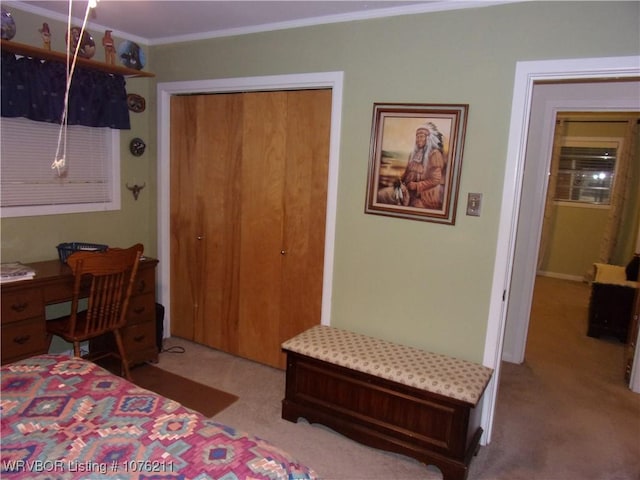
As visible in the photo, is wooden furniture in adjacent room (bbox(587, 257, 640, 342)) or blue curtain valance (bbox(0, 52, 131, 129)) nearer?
blue curtain valance (bbox(0, 52, 131, 129))

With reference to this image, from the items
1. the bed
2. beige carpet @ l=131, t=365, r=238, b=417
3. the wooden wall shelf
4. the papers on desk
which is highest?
the wooden wall shelf

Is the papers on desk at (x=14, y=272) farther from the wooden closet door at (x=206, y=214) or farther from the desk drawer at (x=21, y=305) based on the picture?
the wooden closet door at (x=206, y=214)

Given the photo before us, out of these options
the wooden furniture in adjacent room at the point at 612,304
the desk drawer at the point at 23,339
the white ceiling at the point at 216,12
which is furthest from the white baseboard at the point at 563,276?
the desk drawer at the point at 23,339

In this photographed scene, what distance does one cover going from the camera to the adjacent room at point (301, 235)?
2.15 m

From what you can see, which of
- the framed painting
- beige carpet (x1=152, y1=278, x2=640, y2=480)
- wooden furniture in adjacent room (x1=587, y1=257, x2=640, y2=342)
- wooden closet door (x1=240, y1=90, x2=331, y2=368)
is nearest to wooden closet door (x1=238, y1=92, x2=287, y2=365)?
wooden closet door (x1=240, y1=90, x2=331, y2=368)

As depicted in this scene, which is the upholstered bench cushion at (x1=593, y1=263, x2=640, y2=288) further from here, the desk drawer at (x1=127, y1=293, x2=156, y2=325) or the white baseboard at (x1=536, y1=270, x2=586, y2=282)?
the desk drawer at (x1=127, y1=293, x2=156, y2=325)

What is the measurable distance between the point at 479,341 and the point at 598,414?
1.17 meters

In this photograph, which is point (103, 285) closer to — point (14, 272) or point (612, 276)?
point (14, 272)

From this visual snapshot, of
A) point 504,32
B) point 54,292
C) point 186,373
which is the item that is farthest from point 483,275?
point 54,292

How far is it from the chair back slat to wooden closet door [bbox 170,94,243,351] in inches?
29.5

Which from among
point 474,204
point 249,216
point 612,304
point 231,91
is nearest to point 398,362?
point 474,204

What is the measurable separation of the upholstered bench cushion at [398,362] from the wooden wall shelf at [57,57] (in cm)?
216

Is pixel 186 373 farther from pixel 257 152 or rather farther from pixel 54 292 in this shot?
pixel 257 152

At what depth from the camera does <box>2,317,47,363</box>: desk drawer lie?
2420mm
